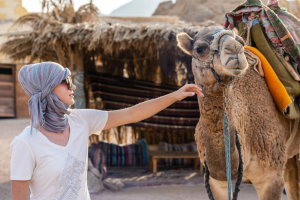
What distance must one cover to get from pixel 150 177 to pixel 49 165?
5.44m

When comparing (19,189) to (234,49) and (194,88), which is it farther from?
(234,49)

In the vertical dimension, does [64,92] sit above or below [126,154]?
above

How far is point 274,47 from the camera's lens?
3404 mm

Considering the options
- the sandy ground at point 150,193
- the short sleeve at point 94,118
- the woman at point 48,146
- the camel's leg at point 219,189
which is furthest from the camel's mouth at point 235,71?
the sandy ground at point 150,193

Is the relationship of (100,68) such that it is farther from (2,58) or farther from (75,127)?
(2,58)

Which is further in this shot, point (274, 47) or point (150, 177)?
point (150, 177)

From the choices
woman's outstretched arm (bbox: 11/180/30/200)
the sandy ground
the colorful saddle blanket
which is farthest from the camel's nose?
the sandy ground

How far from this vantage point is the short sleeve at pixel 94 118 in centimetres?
196

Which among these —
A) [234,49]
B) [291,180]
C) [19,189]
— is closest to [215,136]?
[234,49]

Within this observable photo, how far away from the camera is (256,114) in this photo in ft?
9.27

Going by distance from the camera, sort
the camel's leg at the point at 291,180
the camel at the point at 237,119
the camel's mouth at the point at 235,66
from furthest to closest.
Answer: the camel's leg at the point at 291,180 → the camel at the point at 237,119 → the camel's mouth at the point at 235,66

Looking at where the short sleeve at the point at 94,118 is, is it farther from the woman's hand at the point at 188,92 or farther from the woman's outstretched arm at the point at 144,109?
the woman's hand at the point at 188,92

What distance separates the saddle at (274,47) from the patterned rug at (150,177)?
3.75 metres

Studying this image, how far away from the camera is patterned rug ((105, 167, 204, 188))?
6445 millimetres
